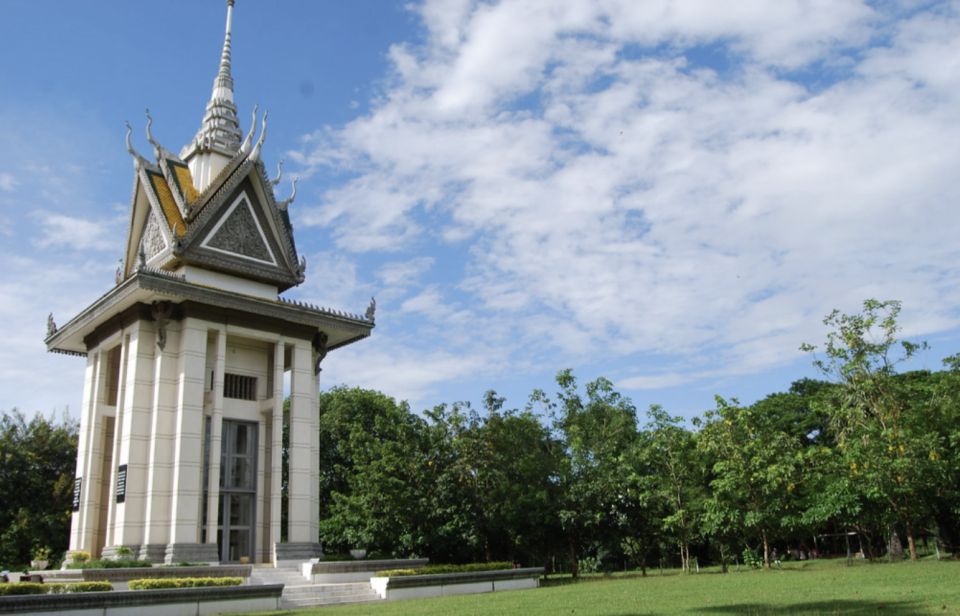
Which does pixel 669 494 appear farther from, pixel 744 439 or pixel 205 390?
pixel 205 390

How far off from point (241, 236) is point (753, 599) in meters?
19.4

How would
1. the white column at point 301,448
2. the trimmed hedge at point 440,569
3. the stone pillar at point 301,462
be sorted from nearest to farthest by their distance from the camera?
the trimmed hedge at point 440,569 → the stone pillar at point 301,462 → the white column at point 301,448

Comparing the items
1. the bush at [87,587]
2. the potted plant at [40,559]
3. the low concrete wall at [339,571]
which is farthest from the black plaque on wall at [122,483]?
the bush at [87,587]

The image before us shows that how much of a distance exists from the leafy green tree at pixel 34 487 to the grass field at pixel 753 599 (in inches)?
934

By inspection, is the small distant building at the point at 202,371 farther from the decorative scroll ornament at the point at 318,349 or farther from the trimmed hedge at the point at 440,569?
the trimmed hedge at the point at 440,569

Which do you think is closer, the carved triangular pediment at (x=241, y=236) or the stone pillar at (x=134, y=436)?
the stone pillar at (x=134, y=436)

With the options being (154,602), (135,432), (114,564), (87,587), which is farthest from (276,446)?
(154,602)

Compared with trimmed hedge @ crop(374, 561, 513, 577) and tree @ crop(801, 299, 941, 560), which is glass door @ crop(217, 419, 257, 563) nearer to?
trimmed hedge @ crop(374, 561, 513, 577)

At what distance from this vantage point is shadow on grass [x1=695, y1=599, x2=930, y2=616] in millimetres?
10789

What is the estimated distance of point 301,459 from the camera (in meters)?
25.4

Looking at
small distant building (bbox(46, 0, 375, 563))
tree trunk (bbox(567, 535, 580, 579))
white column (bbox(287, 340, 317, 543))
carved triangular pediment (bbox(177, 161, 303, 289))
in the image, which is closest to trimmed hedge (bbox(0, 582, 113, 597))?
small distant building (bbox(46, 0, 375, 563))

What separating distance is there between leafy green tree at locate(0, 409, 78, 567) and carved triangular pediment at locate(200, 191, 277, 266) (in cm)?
1677

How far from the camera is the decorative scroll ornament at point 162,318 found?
23.5 metres

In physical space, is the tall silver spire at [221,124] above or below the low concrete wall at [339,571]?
above
